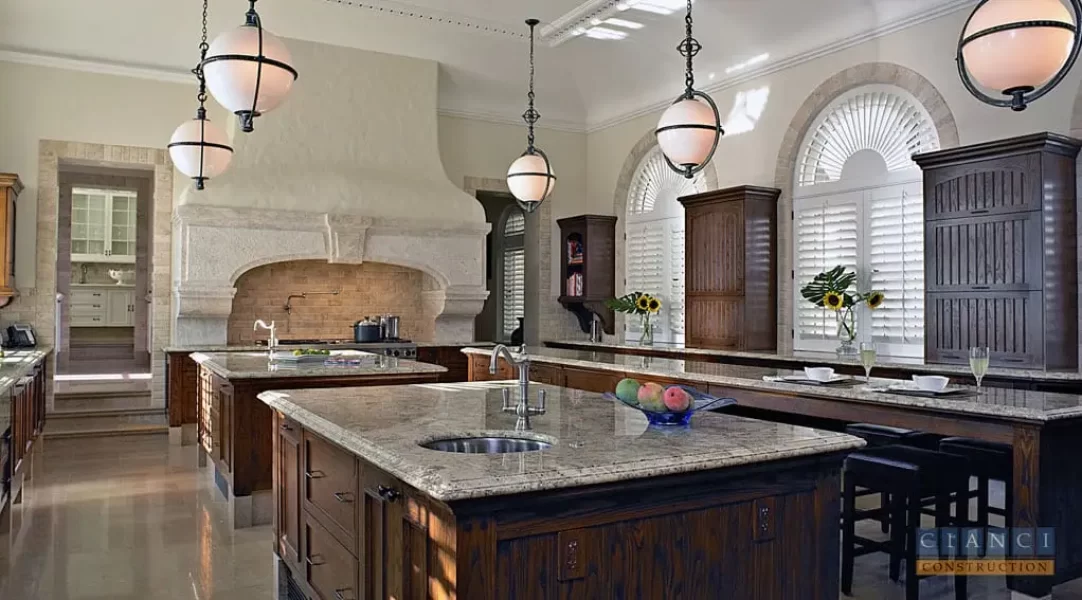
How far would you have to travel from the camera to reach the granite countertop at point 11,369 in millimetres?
4598

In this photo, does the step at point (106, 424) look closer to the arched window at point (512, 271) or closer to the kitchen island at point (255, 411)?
the kitchen island at point (255, 411)

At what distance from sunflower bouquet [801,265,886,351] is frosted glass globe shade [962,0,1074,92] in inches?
141

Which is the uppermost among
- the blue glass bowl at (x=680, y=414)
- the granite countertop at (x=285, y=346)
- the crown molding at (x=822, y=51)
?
the crown molding at (x=822, y=51)

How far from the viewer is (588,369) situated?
609cm

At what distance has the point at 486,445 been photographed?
104 inches

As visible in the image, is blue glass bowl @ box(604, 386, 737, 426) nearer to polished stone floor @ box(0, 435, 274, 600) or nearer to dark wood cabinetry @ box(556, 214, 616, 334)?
polished stone floor @ box(0, 435, 274, 600)

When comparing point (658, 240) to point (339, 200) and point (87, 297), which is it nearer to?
point (339, 200)

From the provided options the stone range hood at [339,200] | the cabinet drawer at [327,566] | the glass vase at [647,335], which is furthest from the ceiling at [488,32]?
the cabinet drawer at [327,566]

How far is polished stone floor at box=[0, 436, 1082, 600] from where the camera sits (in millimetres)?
3893

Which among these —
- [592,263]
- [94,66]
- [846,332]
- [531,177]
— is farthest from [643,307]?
[94,66]

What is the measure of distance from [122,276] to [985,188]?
13.7m

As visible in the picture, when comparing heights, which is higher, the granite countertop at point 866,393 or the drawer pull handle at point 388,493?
the granite countertop at point 866,393

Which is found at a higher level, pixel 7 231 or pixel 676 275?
pixel 7 231

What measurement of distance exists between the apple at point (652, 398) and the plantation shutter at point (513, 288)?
888cm
